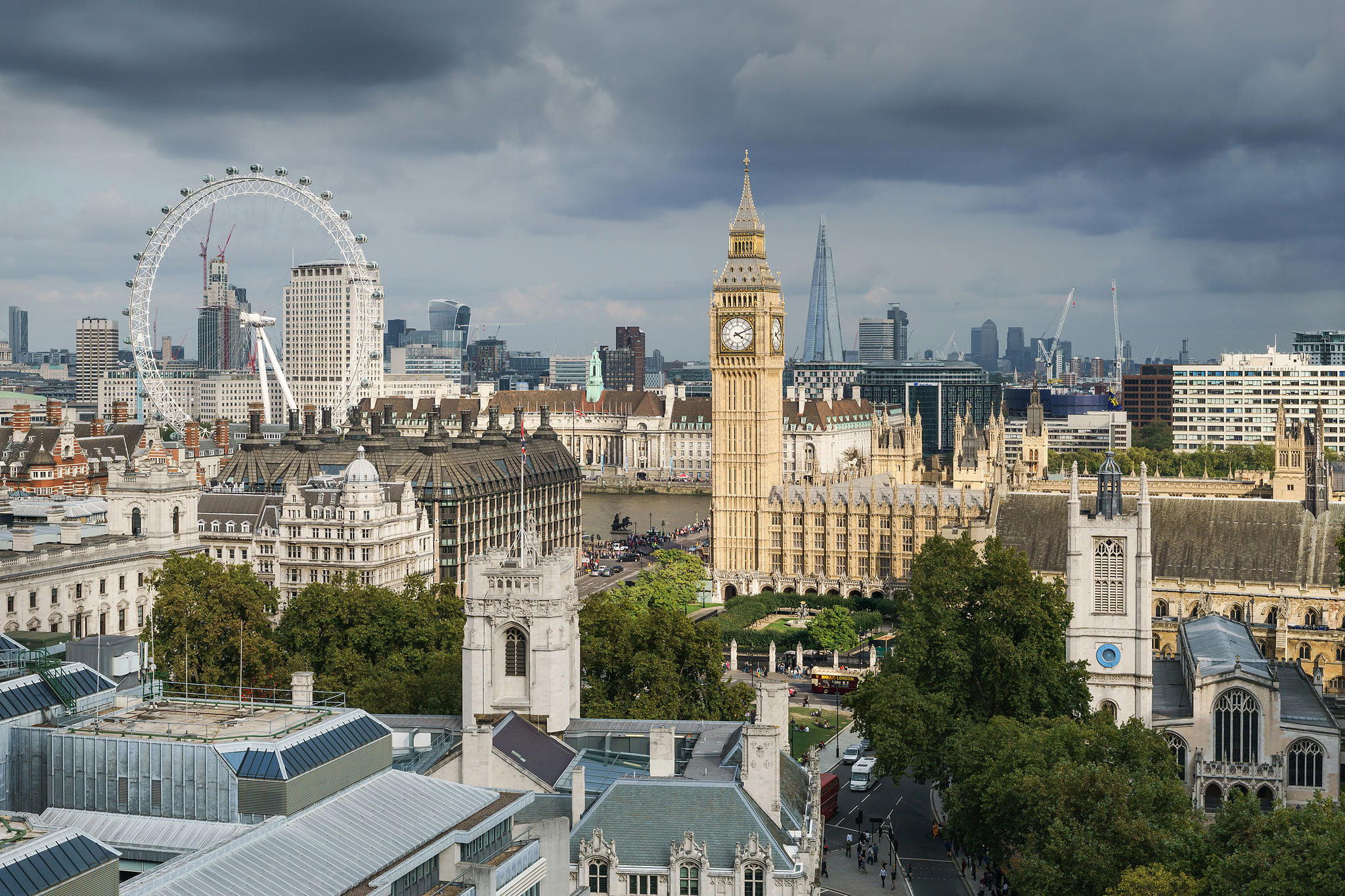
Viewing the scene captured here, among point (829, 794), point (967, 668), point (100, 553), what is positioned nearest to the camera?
point (967, 668)

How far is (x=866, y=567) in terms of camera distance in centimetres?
12388

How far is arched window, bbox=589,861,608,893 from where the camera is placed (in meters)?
42.0

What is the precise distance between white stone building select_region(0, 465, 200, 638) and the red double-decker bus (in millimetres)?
38056

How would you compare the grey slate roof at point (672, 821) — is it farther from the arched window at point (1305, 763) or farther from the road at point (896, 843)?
the arched window at point (1305, 763)

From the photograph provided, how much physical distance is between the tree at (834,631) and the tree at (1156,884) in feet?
184

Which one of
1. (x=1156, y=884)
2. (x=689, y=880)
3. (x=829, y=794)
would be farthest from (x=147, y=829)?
(x=829, y=794)

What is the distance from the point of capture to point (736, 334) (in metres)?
129

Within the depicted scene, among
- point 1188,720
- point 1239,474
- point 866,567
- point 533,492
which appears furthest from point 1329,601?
point 533,492

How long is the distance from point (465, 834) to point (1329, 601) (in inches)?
2626

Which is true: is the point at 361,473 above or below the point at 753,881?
above

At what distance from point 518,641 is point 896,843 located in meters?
20.1

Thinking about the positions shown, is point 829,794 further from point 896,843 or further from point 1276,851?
point 1276,851

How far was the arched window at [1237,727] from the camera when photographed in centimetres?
6006

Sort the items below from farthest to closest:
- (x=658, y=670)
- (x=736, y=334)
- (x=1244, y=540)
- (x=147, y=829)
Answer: (x=736, y=334), (x=1244, y=540), (x=658, y=670), (x=147, y=829)
